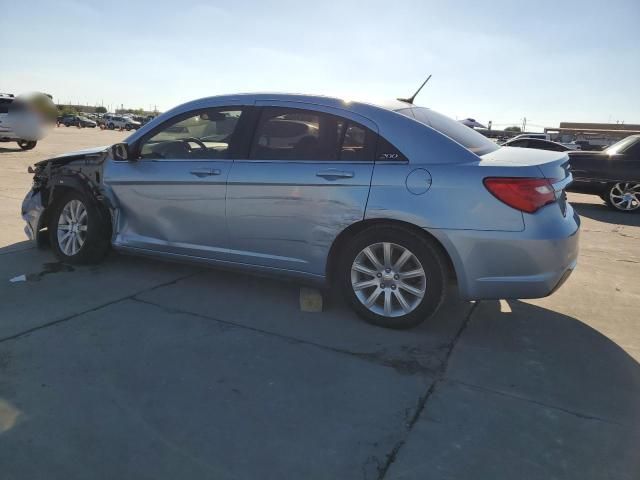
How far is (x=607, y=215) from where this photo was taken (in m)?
9.67

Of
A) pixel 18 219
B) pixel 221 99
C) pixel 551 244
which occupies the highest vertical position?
pixel 221 99

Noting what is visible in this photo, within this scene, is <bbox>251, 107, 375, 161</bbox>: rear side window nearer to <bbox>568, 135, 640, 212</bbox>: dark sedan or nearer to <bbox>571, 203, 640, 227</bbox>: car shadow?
<bbox>571, 203, 640, 227</bbox>: car shadow

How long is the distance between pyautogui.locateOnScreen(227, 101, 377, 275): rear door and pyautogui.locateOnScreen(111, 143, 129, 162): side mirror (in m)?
1.22

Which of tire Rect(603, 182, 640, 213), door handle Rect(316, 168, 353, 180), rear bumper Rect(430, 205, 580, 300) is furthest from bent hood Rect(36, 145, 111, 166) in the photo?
tire Rect(603, 182, 640, 213)

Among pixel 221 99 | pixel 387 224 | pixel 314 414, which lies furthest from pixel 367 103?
pixel 314 414

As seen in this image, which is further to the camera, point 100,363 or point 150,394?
point 100,363

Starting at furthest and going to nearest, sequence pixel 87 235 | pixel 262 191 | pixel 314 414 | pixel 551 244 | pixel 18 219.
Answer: pixel 18 219, pixel 87 235, pixel 262 191, pixel 551 244, pixel 314 414

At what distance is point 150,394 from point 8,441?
68cm

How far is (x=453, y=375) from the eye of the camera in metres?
3.12

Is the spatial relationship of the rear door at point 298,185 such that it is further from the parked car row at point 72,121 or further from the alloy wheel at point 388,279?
the parked car row at point 72,121

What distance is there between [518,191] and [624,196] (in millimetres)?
8268

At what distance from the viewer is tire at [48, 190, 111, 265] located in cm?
486

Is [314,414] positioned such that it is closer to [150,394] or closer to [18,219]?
[150,394]

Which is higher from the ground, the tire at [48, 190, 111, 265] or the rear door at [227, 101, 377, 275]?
the rear door at [227, 101, 377, 275]
